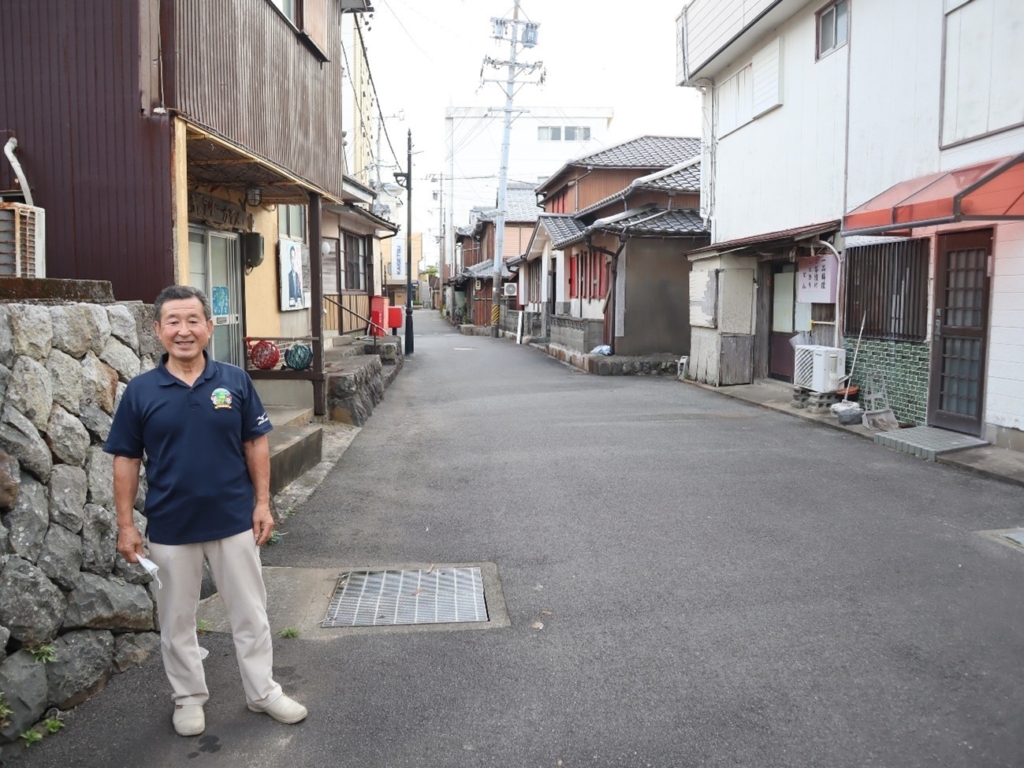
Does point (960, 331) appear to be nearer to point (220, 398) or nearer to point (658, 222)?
point (220, 398)

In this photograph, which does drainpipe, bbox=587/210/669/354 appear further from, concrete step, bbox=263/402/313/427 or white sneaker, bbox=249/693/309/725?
white sneaker, bbox=249/693/309/725

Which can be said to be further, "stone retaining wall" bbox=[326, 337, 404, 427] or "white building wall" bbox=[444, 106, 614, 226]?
"white building wall" bbox=[444, 106, 614, 226]

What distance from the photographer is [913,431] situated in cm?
1006

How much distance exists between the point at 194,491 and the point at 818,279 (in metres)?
11.7

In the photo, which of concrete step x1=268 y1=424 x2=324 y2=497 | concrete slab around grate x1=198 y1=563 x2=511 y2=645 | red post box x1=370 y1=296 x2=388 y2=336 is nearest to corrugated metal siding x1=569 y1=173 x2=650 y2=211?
red post box x1=370 y1=296 x2=388 y2=336

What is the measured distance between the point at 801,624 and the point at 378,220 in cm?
1643

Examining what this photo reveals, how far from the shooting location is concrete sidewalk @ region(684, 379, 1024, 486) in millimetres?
8148

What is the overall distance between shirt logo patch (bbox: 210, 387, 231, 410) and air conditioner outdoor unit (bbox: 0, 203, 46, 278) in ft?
10.5

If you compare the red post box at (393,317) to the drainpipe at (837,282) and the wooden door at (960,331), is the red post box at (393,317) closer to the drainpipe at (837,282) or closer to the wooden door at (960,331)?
the drainpipe at (837,282)

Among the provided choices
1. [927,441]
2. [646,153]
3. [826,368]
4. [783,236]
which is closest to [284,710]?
[927,441]

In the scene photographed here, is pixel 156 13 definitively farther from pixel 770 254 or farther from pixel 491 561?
pixel 770 254

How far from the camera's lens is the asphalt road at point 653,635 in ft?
11.3

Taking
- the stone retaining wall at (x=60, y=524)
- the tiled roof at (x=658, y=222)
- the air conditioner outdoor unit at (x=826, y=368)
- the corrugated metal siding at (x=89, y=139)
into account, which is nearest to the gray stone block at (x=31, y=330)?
the stone retaining wall at (x=60, y=524)

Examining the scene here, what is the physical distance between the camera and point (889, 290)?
36.4ft
